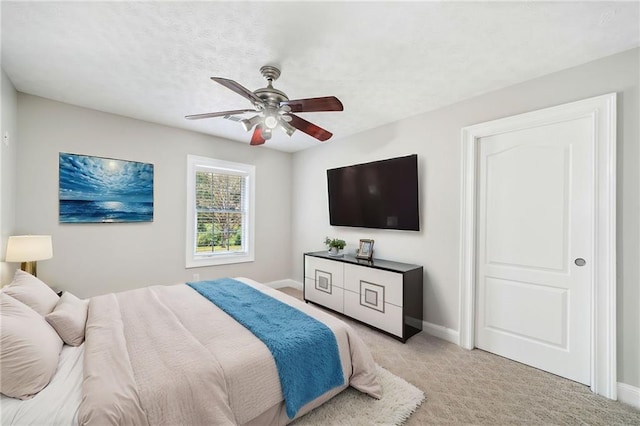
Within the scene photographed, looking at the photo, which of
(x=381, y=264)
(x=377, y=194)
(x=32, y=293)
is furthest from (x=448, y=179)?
(x=32, y=293)

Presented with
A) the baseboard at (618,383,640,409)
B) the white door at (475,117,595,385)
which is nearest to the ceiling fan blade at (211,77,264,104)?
the white door at (475,117,595,385)

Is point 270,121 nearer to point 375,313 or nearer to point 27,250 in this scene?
A: point 375,313

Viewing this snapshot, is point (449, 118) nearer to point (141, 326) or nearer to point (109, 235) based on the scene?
point (141, 326)

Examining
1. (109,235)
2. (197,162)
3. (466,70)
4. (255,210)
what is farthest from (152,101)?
(466,70)

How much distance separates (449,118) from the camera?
3.01 metres

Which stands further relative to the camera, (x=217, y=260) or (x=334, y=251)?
(x=217, y=260)

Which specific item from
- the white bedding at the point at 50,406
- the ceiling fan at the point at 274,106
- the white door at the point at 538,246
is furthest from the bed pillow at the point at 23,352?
the white door at the point at 538,246

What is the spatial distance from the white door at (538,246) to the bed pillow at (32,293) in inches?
141

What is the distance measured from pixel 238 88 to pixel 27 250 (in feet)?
8.19

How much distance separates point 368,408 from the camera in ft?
6.13

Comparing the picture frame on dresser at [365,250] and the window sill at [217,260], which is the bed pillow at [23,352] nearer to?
the window sill at [217,260]

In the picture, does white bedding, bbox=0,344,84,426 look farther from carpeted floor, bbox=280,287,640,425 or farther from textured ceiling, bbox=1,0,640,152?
textured ceiling, bbox=1,0,640,152

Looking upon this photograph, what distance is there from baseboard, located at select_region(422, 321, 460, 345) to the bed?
1.33 m

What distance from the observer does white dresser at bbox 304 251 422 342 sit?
2.93m
